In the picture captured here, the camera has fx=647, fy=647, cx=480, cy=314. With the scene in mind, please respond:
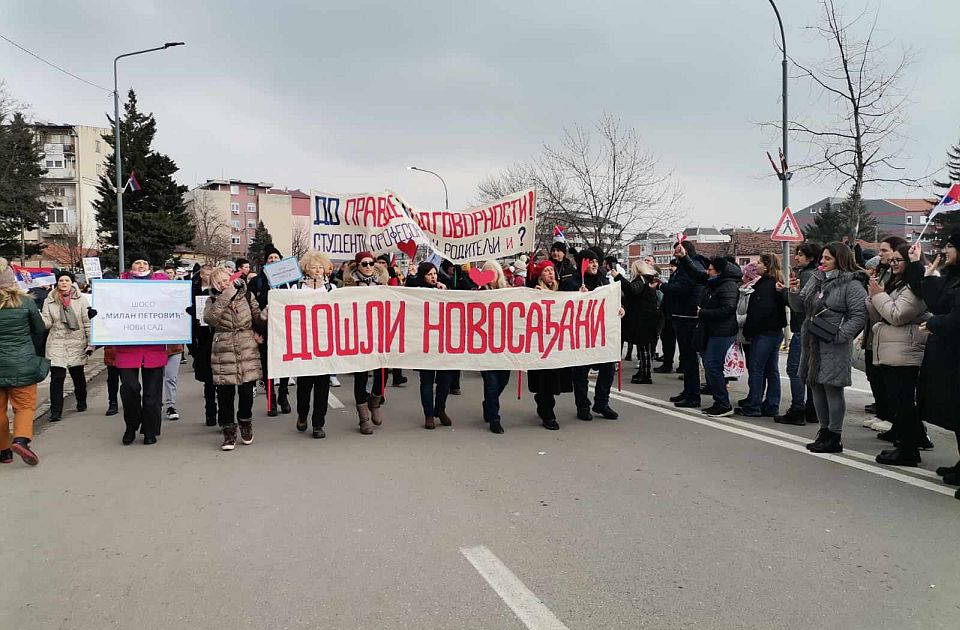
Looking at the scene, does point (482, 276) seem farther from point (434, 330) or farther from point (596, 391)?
point (596, 391)

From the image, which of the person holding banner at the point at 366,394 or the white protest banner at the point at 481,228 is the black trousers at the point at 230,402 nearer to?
the person holding banner at the point at 366,394

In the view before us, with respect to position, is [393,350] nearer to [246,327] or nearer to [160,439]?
[246,327]

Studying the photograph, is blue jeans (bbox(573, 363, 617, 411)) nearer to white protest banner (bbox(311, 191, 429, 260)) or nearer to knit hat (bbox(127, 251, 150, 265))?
white protest banner (bbox(311, 191, 429, 260))

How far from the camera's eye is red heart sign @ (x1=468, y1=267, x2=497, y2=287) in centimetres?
802

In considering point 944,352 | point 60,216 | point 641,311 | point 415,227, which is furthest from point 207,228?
point 944,352

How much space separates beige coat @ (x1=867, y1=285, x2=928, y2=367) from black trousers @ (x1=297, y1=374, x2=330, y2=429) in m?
5.63

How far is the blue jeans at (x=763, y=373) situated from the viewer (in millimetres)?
7973

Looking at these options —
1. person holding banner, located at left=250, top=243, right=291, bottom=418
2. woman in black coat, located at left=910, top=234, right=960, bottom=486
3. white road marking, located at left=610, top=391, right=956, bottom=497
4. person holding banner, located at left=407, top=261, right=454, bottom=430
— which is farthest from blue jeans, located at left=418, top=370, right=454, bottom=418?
woman in black coat, located at left=910, top=234, right=960, bottom=486

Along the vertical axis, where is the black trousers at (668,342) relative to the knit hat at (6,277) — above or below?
below

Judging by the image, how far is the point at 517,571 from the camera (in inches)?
149

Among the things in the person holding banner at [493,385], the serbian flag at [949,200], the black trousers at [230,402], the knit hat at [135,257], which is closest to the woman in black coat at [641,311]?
the person holding banner at [493,385]

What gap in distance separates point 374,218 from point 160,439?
5.20 meters

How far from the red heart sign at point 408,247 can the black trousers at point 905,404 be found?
6.36 meters

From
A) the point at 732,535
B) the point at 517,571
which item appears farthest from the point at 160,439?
the point at 732,535
